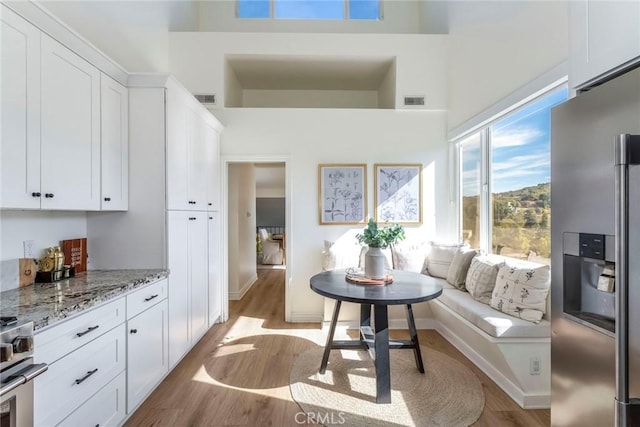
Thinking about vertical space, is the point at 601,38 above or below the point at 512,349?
above

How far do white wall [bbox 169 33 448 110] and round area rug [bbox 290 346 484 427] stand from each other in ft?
9.50

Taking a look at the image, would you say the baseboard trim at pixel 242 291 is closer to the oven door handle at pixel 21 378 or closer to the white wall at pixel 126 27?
the white wall at pixel 126 27

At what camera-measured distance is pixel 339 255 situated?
3.55m

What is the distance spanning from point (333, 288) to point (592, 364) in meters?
1.47

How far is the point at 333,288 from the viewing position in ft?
7.38

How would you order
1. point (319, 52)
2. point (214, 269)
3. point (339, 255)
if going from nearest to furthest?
point (214, 269)
point (339, 255)
point (319, 52)

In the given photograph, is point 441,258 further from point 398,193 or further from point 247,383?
point 247,383

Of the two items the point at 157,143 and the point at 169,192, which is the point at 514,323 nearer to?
the point at 169,192

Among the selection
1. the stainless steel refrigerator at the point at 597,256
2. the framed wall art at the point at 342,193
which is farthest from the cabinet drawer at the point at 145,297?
the stainless steel refrigerator at the point at 597,256

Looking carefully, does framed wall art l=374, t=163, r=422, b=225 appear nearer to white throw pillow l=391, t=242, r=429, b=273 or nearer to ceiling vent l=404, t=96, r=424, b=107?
white throw pillow l=391, t=242, r=429, b=273

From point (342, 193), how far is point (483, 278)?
5.86 ft

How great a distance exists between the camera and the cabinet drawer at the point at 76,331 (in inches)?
50.3

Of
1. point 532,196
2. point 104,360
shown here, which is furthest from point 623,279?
point 104,360

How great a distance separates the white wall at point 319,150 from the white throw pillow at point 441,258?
0.32 metres
